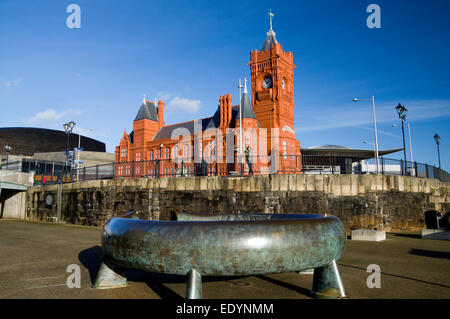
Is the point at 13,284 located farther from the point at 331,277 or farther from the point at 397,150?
the point at 397,150

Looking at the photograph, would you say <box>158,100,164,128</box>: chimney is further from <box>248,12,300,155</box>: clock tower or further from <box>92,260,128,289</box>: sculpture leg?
<box>92,260,128,289</box>: sculpture leg

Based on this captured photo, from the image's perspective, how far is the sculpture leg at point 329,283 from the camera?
149 inches

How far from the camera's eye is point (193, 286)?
10.3 feet

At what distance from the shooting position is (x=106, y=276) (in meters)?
4.27

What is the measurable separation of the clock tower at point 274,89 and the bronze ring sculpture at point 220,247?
43.2 meters

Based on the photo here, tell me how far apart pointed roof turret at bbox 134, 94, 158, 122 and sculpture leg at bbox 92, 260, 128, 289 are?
199 ft

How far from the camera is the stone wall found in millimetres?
15445

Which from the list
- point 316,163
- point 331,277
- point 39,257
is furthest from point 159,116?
point 331,277

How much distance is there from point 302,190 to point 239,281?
11.3 meters
